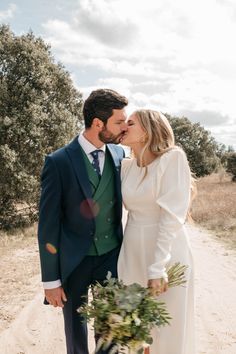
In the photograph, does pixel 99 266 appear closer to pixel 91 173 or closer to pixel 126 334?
pixel 91 173

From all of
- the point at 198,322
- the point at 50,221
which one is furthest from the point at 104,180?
the point at 198,322

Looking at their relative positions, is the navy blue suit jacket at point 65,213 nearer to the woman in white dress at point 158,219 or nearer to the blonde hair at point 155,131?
the woman in white dress at point 158,219

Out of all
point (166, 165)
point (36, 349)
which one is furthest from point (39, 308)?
point (166, 165)

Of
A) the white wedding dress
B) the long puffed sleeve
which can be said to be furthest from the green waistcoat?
the long puffed sleeve

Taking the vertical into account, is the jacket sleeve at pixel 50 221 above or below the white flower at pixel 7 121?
below

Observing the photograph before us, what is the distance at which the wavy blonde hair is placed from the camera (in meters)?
3.45

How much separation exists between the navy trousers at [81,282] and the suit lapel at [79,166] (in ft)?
1.83

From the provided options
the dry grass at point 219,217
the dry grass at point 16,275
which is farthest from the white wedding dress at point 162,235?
the dry grass at point 219,217

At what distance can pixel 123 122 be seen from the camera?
3.71 metres

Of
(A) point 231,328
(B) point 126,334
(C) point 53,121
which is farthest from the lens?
(C) point 53,121

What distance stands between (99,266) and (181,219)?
86 cm

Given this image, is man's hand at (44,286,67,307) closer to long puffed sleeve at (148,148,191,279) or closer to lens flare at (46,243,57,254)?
lens flare at (46,243,57,254)

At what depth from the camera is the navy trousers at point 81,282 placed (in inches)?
151

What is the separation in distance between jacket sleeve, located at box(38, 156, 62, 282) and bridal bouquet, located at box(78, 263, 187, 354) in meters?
0.73
